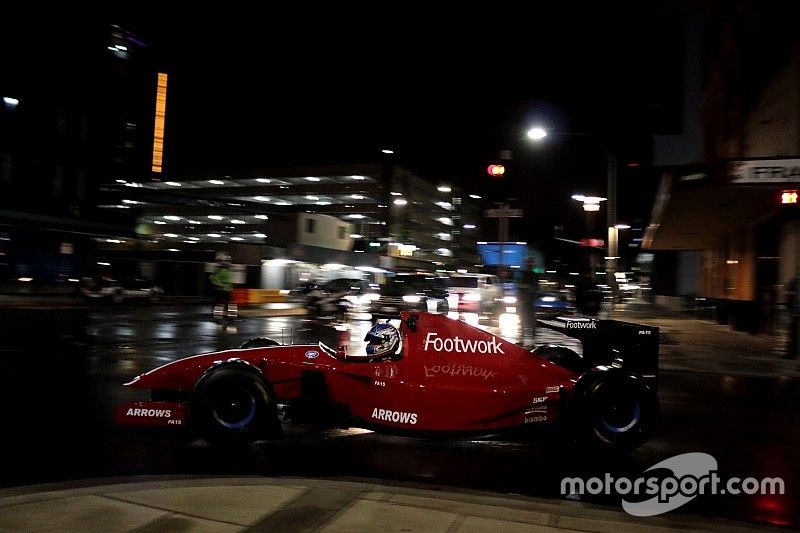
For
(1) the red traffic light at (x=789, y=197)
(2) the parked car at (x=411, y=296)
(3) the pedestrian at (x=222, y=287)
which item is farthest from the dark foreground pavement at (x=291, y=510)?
(2) the parked car at (x=411, y=296)

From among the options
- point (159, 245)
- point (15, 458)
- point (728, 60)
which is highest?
point (728, 60)

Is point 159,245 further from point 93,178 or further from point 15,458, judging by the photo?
point 15,458

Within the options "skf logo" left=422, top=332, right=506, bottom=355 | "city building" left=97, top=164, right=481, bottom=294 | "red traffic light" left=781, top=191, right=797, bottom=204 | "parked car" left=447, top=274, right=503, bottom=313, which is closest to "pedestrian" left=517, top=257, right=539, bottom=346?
"red traffic light" left=781, top=191, right=797, bottom=204

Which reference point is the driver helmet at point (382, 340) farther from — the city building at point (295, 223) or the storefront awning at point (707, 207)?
the city building at point (295, 223)

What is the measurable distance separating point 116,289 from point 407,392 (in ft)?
98.5

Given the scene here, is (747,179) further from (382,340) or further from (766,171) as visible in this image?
(382,340)

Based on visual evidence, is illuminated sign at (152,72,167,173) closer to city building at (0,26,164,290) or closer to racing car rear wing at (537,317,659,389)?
city building at (0,26,164,290)

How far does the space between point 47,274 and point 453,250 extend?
312 ft

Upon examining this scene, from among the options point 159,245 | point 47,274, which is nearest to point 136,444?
point 47,274

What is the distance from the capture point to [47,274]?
40.4 metres

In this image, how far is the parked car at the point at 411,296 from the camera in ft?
79.9

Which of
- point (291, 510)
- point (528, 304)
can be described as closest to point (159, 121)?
point (528, 304)

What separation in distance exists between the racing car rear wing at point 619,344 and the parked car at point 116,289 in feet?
94.8

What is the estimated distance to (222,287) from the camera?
20.2 meters
